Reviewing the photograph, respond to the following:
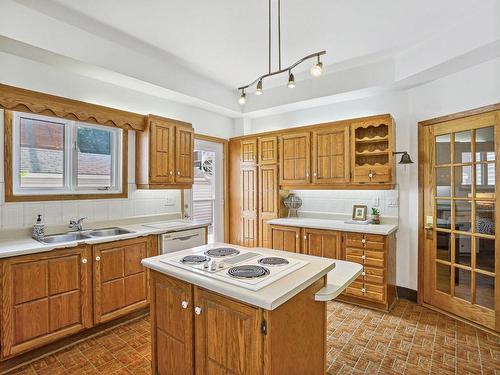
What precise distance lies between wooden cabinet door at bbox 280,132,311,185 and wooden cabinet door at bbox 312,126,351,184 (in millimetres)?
106

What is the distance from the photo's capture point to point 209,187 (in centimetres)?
479

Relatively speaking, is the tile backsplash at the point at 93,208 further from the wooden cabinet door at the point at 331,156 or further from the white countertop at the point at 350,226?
the wooden cabinet door at the point at 331,156

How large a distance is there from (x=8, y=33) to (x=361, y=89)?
11.7 feet

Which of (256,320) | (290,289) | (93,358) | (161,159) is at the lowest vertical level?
(93,358)

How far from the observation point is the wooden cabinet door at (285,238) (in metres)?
3.70

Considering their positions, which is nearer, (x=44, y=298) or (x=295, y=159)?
(x=44, y=298)

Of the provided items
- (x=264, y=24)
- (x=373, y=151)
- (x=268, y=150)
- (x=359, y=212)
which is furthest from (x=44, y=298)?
(x=373, y=151)

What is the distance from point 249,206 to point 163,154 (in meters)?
1.66

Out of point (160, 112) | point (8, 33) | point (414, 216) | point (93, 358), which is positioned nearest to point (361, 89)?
point (414, 216)

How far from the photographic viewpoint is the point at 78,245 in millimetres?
2504

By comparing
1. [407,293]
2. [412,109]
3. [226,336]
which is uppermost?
[412,109]

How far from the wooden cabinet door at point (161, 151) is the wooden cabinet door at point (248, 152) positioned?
4.40ft

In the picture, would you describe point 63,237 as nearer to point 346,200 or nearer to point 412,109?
point 346,200

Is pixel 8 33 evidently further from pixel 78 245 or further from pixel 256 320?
pixel 256 320
